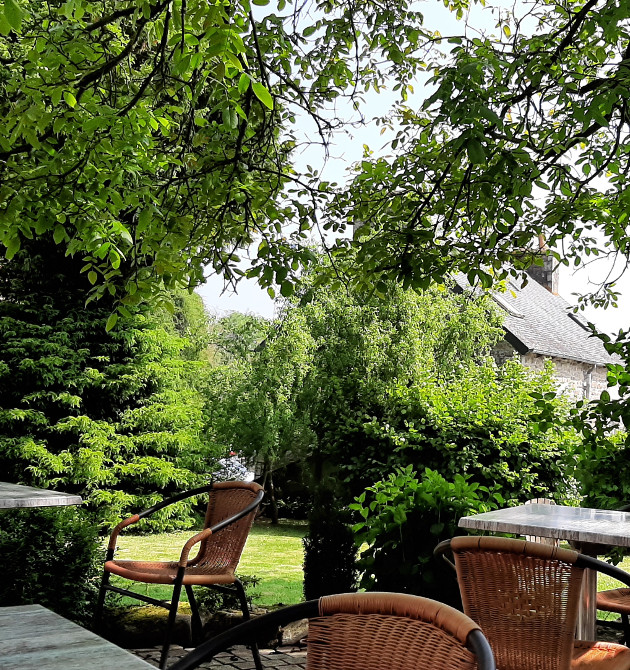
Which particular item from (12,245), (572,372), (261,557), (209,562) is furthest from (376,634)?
(572,372)

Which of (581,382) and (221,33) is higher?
(581,382)

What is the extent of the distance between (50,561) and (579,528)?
3261mm

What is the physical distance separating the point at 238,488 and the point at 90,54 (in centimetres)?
242

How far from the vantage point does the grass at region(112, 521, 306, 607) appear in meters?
7.81

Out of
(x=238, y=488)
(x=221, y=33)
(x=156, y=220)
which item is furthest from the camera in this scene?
(x=238, y=488)

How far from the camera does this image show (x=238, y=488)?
14.8 feet

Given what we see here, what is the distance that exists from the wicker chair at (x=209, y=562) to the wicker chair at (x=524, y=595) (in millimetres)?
1641

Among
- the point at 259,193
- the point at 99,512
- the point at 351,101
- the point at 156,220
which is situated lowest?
the point at 99,512

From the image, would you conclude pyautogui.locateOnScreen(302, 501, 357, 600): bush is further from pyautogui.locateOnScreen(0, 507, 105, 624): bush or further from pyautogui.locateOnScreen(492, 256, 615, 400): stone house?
pyautogui.locateOnScreen(492, 256, 615, 400): stone house

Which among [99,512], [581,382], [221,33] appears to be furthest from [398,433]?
[581,382]

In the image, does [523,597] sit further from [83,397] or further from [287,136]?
[83,397]

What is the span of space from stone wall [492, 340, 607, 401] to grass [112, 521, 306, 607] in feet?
19.4

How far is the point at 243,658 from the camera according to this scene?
4.73 m

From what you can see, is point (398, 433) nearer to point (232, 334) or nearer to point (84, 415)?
point (84, 415)
